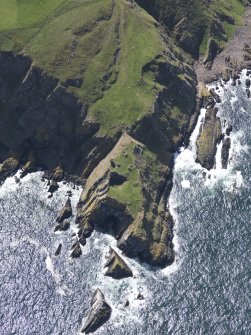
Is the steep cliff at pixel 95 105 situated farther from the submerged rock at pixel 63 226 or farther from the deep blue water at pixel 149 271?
the deep blue water at pixel 149 271

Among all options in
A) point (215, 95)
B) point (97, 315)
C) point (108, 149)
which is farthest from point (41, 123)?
point (97, 315)

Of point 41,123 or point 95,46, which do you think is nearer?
point 41,123

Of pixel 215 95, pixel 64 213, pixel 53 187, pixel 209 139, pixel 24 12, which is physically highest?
pixel 24 12

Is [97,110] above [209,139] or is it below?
above

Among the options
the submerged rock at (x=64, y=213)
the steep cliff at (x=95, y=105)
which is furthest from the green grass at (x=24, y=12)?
the submerged rock at (x=64, y=213)

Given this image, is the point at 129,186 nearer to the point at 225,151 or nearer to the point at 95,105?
the point at 95,105

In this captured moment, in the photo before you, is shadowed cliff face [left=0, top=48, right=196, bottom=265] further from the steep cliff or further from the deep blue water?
the deep blue water

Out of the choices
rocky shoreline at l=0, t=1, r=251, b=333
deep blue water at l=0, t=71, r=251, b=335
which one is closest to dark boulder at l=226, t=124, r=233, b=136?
rocky shoreline at l=0, t=1, r=251, b=333
